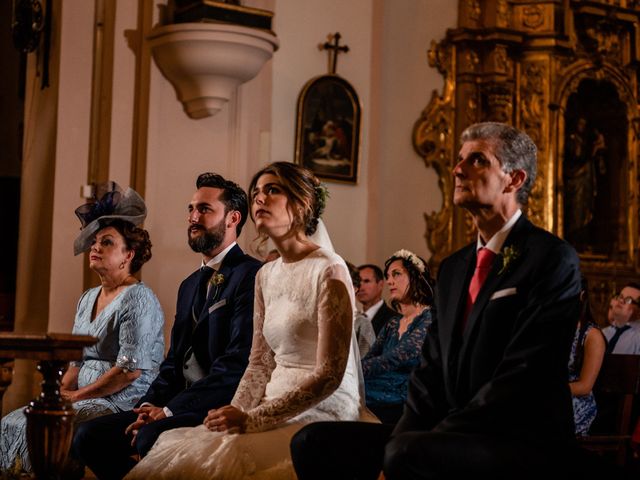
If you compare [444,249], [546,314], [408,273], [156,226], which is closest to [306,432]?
[546,314]

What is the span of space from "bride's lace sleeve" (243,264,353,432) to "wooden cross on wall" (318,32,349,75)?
535 centimetres

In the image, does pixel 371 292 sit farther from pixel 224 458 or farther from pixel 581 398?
pixel 224 458

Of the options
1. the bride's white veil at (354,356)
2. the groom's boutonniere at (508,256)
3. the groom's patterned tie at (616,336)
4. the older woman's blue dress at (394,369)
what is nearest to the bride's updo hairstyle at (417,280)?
the older woman's blue dress at (394,369)

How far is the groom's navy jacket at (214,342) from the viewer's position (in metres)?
4.28

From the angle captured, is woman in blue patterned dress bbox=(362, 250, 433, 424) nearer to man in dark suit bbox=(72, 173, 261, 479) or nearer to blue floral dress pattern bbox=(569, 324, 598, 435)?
blue floral dress pattern bbox=(569, 324, 598, 435)

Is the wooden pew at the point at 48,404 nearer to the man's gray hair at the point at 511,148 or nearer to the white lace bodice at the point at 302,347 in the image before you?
Answer: the white lace bodice at the point at 302,347

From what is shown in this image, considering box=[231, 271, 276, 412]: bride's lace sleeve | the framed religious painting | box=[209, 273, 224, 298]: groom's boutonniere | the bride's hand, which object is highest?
the framed religious painting

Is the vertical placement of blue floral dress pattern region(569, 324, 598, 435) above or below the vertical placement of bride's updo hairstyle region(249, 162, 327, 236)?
below

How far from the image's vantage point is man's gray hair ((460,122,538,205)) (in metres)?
3.32

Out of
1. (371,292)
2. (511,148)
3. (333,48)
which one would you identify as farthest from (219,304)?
(333,48)

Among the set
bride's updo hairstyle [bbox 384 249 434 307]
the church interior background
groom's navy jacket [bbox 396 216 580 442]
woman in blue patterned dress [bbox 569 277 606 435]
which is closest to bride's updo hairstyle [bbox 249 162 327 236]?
groom's navy jacket [bbox 396 216 580 442]

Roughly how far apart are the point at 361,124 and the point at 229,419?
5660mm

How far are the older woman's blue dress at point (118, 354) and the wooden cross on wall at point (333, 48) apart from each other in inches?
161

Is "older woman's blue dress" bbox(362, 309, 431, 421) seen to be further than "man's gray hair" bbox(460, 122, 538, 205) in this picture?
Yes
